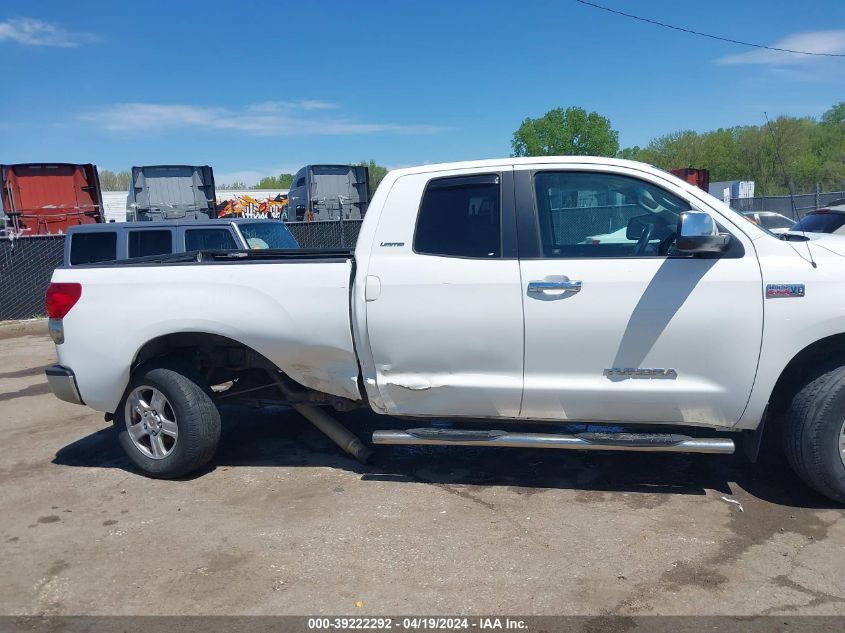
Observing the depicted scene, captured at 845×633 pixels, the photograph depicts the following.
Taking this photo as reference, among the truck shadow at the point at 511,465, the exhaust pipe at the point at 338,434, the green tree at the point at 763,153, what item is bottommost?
the truck shadow at the point at 511,465

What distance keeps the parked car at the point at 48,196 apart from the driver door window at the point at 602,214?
1527 centimetres

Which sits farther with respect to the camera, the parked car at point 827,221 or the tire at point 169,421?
the parked car at point 827,221

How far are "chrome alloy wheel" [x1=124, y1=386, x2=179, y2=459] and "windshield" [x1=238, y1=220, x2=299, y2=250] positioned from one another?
4617 millimetres

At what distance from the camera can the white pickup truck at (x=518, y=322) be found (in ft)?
13.5

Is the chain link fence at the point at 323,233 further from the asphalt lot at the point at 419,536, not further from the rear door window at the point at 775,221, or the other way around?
the rear door window at the point at 775,221

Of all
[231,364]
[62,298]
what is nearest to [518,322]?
[231,364]

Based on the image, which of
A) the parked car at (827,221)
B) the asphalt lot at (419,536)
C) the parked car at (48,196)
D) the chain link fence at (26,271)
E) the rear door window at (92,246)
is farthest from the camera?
the parked car at (48,196)

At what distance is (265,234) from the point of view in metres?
9.98

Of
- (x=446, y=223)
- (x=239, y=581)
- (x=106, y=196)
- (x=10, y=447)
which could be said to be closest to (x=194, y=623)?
(x=239, y=581)

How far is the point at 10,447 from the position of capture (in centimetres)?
614

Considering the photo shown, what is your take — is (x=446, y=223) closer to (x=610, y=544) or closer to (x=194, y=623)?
(x=610, y=544)

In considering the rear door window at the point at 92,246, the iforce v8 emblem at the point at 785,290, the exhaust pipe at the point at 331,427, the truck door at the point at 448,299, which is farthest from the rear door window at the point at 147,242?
the iforce v8 emblem at the point at 785,290

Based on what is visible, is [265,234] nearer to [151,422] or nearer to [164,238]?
[164,238]

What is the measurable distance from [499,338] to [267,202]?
119ft
